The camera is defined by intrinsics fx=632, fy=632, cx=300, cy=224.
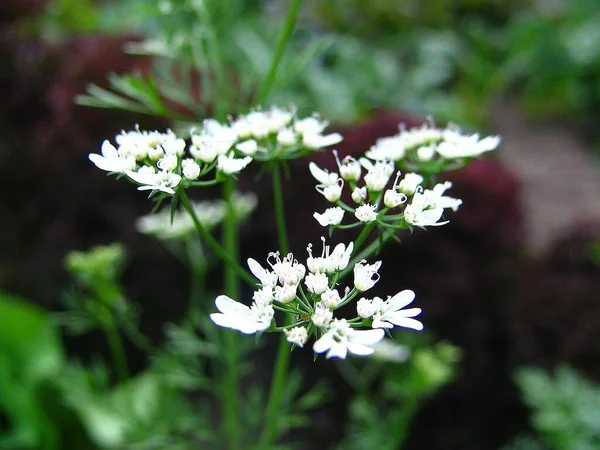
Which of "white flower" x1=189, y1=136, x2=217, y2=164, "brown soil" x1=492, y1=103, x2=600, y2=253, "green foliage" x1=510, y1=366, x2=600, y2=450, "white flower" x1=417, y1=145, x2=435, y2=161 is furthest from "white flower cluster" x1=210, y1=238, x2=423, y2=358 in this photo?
"brown soil" x1=492, y1=103, x2=600, y2=253

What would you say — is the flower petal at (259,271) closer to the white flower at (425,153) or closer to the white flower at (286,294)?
the white flower at (286,294)

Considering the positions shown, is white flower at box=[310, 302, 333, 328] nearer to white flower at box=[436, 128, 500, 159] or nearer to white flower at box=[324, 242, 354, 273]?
white flower at box=[324, 242, 354, 273]

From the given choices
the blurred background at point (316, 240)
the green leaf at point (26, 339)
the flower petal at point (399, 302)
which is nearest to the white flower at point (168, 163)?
the flower petal at point (399, 302)

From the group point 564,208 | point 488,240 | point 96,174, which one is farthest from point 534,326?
point 96,174

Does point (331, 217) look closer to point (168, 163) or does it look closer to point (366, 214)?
point (366, 214)

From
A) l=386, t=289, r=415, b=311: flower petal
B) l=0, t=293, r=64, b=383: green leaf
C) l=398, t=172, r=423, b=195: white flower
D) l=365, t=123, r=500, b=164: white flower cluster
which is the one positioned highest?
l=365, t=123, r=500, b=164: white flower cluster

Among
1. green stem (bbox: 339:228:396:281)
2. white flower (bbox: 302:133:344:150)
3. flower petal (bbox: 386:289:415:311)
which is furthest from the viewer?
white flower (bbox: 302:133:344:150)
